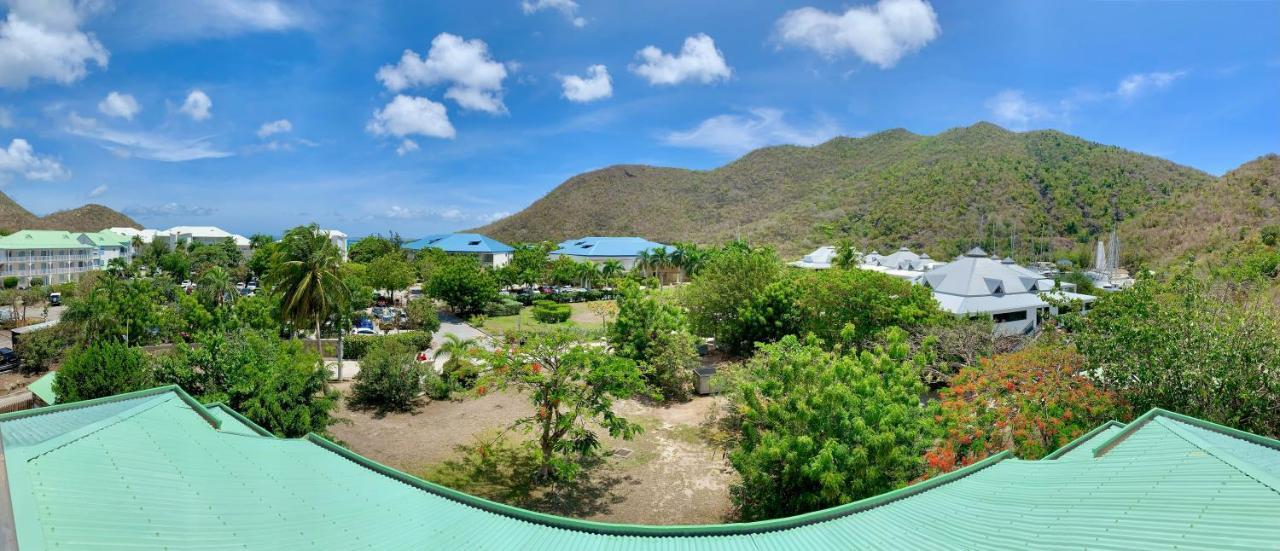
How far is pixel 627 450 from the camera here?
17219 millimetres

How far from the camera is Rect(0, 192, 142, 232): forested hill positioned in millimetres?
100125

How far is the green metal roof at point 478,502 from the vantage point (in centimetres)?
493

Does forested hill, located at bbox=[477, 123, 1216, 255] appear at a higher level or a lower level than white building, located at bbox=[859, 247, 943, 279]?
higher

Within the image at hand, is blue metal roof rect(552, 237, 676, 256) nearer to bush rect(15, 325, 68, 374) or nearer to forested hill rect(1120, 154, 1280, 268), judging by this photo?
bush rect(15, 325, 68, 374)

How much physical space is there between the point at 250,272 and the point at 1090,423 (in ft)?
209

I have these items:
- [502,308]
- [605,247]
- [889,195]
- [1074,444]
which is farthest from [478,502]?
[889,195]

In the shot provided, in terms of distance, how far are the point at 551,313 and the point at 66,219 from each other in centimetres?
12960

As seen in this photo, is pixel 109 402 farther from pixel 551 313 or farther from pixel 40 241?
pixel 40 241

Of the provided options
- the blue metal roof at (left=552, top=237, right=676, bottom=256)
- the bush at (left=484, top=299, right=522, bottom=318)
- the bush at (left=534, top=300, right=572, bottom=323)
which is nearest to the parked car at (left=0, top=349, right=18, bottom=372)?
the bush at (left=484, top=299, right=522, bottom=318)

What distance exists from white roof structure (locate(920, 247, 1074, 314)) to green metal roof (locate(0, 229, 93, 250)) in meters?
79.0

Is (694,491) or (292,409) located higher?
(292,409)

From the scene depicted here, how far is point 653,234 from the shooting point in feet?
349

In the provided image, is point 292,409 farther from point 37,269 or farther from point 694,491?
point 37,269

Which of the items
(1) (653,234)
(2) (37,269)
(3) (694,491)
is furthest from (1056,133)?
(2) (37,269)
